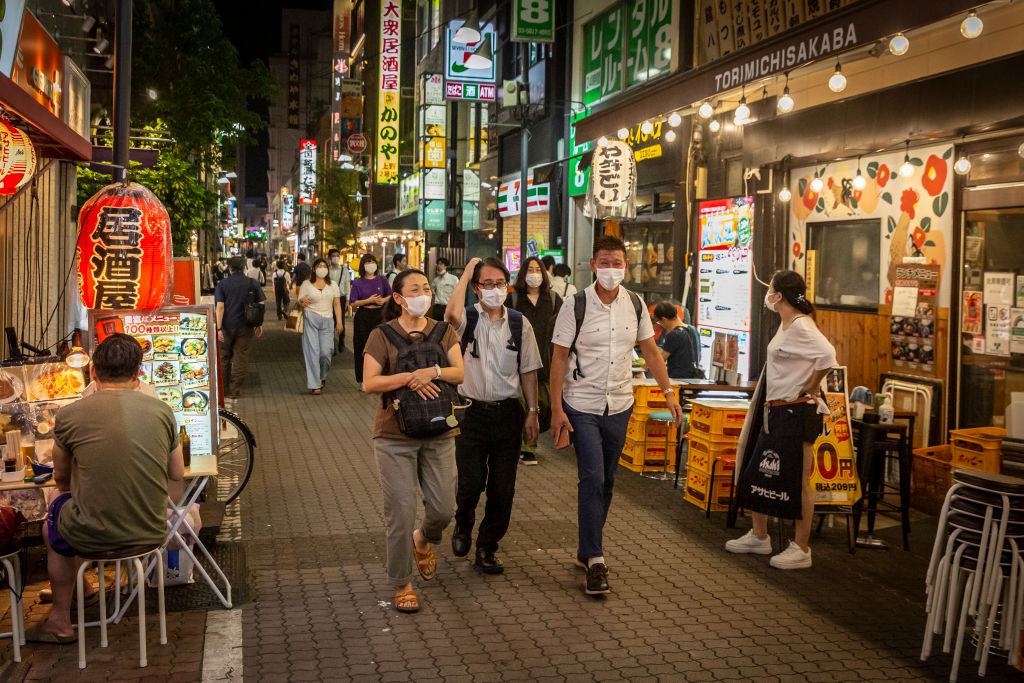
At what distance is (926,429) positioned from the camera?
9219 mm

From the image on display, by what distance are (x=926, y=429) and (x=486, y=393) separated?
16.6 ft

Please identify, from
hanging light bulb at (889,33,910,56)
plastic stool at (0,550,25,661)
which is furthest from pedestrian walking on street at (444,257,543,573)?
hanging light bulb at (889,33,910,56)

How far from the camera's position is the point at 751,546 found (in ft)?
23.9

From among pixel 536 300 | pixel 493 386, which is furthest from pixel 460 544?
pixel 536 300

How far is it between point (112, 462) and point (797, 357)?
180 inches

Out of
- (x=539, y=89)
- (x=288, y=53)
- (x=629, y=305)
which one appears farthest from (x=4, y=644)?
(x=288, y=53)

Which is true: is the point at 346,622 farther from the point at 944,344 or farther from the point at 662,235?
the point at 662,235

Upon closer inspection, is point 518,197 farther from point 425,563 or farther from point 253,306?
point 425,563

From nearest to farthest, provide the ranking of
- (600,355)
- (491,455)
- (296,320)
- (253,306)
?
(600,355), (491,455), (253,306), (296,320)

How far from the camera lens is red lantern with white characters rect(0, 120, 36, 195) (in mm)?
7797

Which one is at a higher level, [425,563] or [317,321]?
[317,321]

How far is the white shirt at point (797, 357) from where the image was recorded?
6773 millimetres

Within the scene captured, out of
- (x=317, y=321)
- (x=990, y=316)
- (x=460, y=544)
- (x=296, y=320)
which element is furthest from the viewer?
(x=296, y=320)

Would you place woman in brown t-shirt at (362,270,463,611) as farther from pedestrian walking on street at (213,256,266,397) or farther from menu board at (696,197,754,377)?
pedestrian walking on street at (213,256,266,397)
